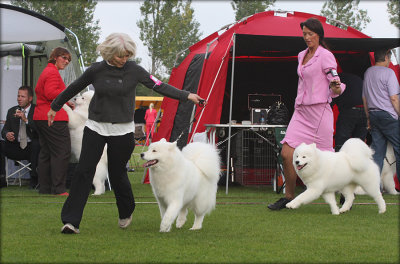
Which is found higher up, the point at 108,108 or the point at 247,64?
the point at 247,64

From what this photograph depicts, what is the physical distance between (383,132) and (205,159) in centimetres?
342

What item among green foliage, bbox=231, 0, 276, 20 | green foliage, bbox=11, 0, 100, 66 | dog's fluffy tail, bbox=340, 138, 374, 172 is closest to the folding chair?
dog's fluffy tail, bbox=340, 138, 374, 172

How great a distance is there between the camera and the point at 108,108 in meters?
4.36

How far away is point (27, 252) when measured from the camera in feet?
12.0

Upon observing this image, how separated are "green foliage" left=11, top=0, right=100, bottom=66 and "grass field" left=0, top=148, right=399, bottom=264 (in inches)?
607

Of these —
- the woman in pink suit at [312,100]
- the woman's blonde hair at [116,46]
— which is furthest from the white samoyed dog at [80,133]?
the woman's blonde hair at [116,46]

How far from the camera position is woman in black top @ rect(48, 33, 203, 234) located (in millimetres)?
4340

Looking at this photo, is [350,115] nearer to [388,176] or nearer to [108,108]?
[388,176]

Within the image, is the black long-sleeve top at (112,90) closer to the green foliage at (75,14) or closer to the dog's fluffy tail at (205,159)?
the dog's fluffy tail at (205,159)

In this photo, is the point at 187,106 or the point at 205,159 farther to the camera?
the point at 187,106

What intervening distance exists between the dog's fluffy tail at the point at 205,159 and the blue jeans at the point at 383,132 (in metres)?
3.20

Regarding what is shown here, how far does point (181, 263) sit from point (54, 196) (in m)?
4.20

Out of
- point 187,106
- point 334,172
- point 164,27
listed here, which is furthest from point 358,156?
point 164,27

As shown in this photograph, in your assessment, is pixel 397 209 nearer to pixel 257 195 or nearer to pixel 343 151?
pixel 343 151
